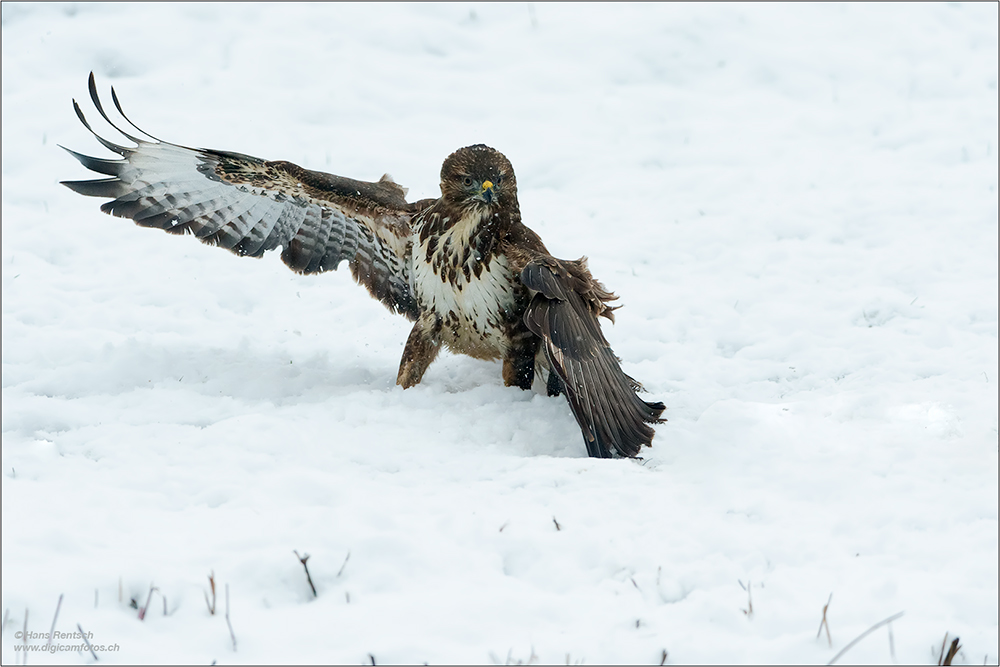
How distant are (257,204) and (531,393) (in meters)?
1.96

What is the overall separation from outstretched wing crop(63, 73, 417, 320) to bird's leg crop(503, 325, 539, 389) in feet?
3.12

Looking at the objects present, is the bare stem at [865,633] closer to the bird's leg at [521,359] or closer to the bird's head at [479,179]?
the bird's leg at [521,359]

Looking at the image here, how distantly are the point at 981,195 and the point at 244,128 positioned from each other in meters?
6.26

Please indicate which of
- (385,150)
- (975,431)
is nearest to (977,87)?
(385,150)

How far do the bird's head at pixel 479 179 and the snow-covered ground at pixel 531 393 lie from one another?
3.29 feet

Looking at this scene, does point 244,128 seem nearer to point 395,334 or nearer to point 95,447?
point 395,334

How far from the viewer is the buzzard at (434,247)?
4520 mm

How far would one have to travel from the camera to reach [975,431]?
432 cm

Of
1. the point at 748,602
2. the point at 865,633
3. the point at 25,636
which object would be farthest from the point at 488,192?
the point at 25,636

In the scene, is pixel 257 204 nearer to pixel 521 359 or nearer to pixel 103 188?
pixel 103 188

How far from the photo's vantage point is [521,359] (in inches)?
202

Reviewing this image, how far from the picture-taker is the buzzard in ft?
14.8

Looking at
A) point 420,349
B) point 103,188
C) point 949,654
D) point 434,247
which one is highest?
point 103,188

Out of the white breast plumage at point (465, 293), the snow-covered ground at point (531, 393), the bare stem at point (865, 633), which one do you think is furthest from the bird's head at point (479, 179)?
the bare stem at point (865, 633)
